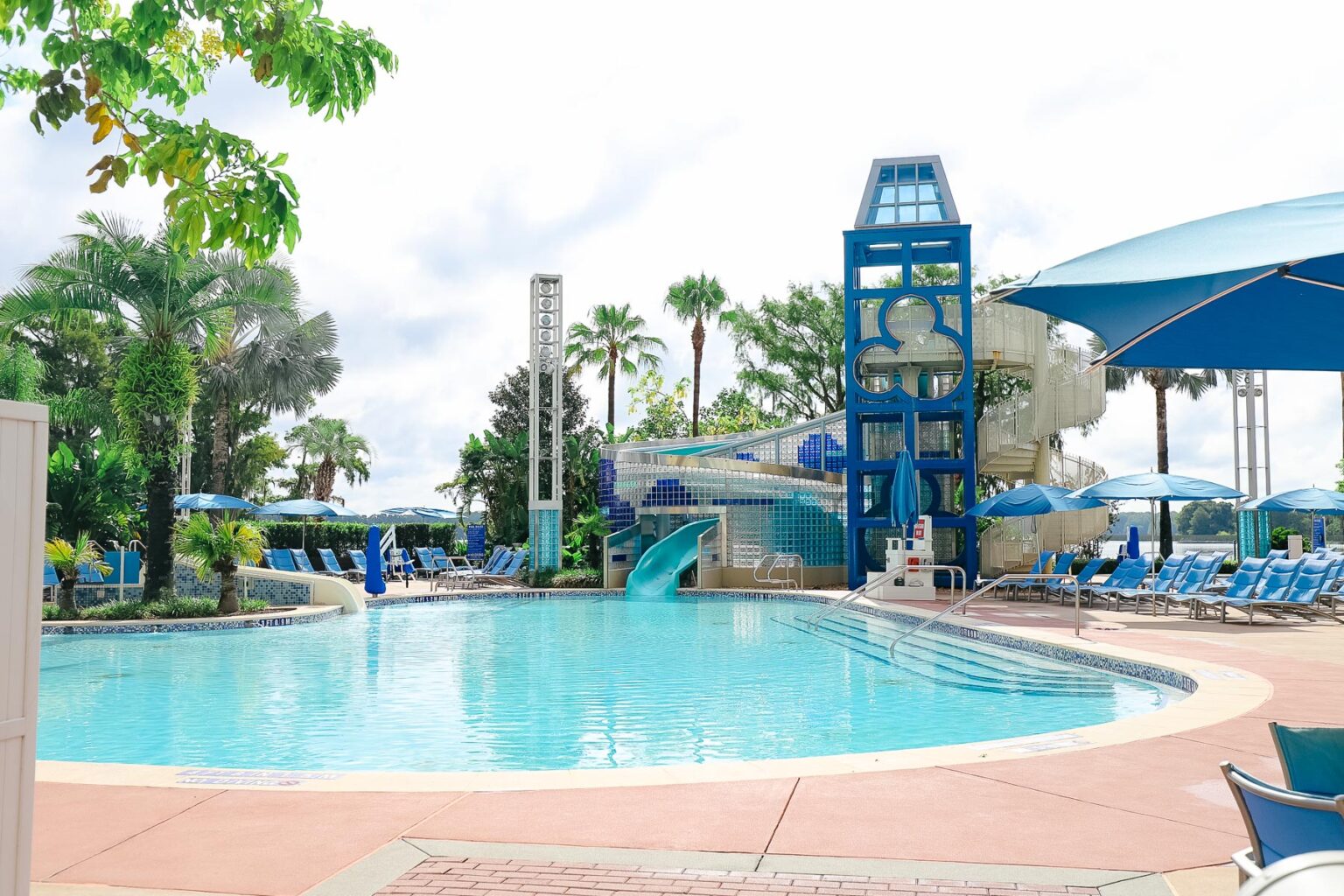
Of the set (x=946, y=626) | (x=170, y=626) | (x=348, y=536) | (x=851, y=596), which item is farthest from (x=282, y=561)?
(x=946, y=626)

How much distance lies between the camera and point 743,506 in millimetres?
24297

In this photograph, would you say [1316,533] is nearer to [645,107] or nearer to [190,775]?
[645,107]

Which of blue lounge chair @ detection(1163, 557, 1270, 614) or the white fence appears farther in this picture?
blue lounge chair @ detection(1163, 557, 1270, 614)

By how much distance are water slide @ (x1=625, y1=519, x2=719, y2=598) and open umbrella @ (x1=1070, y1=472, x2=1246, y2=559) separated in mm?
8992

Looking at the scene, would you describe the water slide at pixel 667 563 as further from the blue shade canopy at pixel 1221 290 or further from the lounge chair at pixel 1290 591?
the blue shade canopy at pixel 1221 290

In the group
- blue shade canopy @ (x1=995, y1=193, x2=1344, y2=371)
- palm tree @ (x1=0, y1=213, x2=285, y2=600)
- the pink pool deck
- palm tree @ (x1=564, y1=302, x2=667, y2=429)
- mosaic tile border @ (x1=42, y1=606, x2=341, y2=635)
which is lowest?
mosaic tile border @ (x1=42, y1=606, x2=341, y2=635)

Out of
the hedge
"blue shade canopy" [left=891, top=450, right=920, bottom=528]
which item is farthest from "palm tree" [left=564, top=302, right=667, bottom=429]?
"blue shade canopy" [left=891, top=450, right=920, bottom=528]

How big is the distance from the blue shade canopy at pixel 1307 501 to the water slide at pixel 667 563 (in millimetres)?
11042

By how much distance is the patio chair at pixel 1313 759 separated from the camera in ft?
10.2

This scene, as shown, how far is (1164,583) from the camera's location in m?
15.6

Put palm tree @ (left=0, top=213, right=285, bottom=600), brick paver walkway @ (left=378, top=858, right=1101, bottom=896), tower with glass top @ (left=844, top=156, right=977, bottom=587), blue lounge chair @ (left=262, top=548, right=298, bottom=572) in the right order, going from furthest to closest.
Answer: blue lounge chair @ (left=262, top=548, right=298, bottom=572), tower with glass top @ (left=844, top=156, right=977, bottom=587), palm tree @ (left=0, top=213, right=285, bottom=600), brick paver walkway @ (left=378, top=858, right=1101, bottom=896)

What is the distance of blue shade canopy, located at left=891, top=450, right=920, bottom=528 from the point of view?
19786 mm

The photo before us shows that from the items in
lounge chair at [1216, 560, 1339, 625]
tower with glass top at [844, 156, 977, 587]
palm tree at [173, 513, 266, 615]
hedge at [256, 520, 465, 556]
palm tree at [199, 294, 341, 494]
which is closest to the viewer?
lounge chair at [1216, 560, 1339, 625]

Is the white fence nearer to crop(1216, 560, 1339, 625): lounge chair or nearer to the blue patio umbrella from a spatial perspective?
crop(1216, 560, 1339, 625): lounge chair
